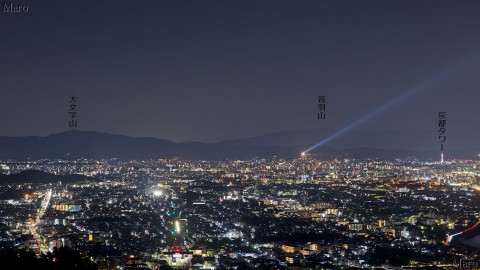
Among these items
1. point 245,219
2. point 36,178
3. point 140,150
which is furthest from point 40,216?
point 140,150

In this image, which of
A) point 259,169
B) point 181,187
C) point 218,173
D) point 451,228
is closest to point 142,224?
point 451,228

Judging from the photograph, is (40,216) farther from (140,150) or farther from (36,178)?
(140,150)

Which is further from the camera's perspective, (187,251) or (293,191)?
(293,191)

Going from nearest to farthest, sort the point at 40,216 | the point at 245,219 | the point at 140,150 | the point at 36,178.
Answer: the point at 40,216, the point at 245,219, the point at 36,178, the point at 140,150

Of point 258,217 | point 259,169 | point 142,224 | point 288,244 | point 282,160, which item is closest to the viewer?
point 288,244

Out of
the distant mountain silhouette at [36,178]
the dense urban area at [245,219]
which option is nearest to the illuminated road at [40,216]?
the dense urban area at [245,219]

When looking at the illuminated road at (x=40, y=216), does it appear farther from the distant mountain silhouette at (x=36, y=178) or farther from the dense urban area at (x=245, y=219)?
the distant mountain silhouette at (x=36, y=178)

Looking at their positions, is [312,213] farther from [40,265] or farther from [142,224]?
[40,265]
